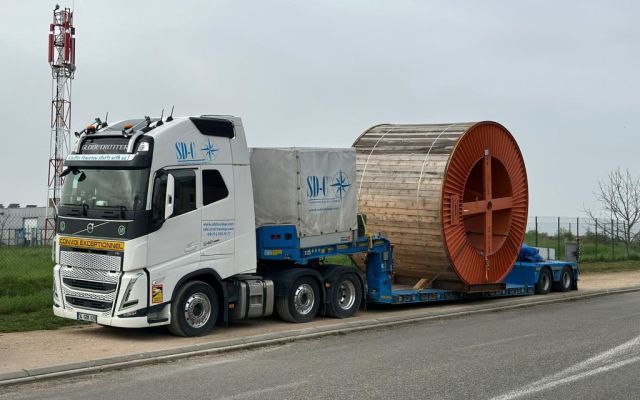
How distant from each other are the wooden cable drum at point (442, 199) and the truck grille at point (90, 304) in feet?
24.0

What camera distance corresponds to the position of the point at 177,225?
1282 centimetres

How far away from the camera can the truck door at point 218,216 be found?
1335 cm

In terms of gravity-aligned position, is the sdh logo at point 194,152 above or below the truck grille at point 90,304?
above

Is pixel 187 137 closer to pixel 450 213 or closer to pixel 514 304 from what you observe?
pixel 450 213

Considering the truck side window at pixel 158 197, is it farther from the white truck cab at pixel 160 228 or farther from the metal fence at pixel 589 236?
the metal fence at pixel 589 236

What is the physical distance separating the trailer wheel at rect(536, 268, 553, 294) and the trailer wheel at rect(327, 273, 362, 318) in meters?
6.91

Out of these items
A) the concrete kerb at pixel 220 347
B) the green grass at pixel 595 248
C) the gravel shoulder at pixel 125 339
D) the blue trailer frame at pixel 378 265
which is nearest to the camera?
the concrete kerb at pixel 220 347

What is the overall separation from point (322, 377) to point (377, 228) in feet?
28.2

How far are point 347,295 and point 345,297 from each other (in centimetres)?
6

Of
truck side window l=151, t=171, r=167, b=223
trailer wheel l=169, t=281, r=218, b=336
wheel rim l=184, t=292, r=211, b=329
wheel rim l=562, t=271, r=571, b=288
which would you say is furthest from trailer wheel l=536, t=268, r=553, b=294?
truck side window l=151, t=171, r=167, b=223

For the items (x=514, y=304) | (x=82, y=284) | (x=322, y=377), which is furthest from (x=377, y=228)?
(x=322, y=377)

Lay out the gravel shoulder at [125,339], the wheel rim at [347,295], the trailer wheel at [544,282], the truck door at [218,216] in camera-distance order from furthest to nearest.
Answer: the trailer wheel at [544,282] < the wheel rim at [347,295] < the truck door at [218,216] < the gravel shoulder at [125,339]

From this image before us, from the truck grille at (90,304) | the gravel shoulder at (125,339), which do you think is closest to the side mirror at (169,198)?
the truck grille at (90,304)

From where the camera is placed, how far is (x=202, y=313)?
1329cm
